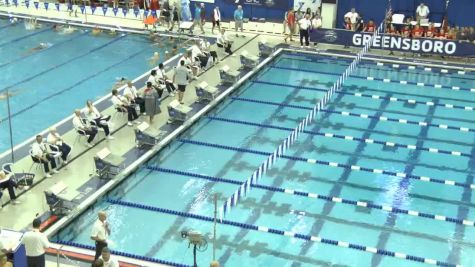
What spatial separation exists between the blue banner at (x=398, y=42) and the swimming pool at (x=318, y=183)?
7.74 feet

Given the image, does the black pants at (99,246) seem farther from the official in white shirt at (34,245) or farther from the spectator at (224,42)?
the spectator at (224,42)

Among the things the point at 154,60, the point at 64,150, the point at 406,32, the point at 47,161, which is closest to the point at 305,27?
the point at 406,32

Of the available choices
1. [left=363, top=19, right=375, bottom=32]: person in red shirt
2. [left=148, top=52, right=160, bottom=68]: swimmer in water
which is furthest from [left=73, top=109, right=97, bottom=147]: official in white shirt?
[left=363, top=19, right=375, bottom=32]: person in red shirt

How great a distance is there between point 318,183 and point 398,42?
9.78 m

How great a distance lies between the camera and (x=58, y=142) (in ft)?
44.3

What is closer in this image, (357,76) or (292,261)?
(292,261)

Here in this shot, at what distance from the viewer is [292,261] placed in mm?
10820

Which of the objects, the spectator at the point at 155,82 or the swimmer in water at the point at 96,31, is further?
the swimmer in water at the point at 96,31

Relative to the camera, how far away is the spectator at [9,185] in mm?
11797

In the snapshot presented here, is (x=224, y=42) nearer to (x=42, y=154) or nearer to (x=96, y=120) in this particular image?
(x=96, y=120)

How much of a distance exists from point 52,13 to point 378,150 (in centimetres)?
1595

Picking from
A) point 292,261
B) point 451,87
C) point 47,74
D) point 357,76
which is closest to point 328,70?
point 357,76

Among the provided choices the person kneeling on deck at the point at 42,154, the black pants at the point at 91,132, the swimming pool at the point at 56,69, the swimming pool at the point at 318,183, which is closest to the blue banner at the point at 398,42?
the swimming pool at the point at 318,183

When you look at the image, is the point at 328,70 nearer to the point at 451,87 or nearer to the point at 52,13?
the point at 451,87
